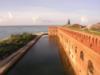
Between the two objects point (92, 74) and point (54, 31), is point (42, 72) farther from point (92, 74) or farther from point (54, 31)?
point (54, 31)

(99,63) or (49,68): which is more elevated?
(99,63)

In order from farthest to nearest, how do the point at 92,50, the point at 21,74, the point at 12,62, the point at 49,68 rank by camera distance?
the point at 12,62 → the point at 49,68 → the point at 21,74 → the point at 92,50

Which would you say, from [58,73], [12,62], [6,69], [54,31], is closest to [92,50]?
[58,73]

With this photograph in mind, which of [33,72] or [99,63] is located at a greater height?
[99,63]

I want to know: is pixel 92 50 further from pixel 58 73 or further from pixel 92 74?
pixel 58 73

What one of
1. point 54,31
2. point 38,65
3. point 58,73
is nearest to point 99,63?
point 58,73

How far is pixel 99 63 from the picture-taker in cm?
1102

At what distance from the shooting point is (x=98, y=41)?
11398 millimetres

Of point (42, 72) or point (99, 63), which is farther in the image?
point (42, 72)

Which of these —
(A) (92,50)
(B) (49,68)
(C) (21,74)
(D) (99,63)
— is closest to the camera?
(D) (99,63)

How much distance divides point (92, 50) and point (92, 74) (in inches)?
62.8

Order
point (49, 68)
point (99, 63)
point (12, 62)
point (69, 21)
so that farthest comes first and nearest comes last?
point (69, 21) < point (12, 62) < point (49, 68) < point (99, 63)

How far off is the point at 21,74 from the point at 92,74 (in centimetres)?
840

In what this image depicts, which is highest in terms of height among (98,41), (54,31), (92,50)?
(98,41)
